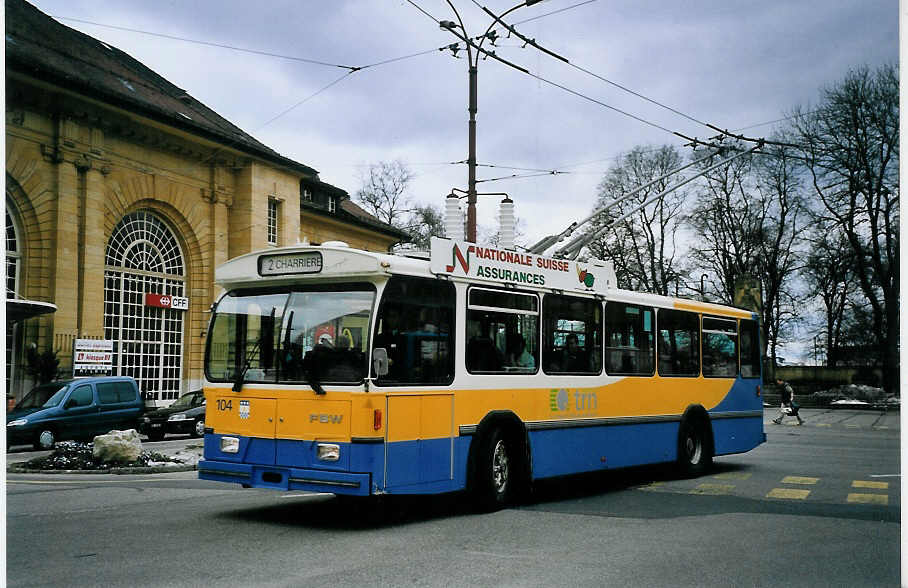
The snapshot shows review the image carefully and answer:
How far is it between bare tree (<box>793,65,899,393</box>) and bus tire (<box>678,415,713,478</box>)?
288cm

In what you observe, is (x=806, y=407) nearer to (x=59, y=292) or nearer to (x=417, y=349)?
(x=59, y=292)

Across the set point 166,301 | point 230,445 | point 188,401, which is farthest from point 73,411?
point 166,301

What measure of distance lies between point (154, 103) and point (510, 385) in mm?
27237

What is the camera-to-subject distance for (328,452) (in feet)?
30.7

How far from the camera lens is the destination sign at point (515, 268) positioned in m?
10.5

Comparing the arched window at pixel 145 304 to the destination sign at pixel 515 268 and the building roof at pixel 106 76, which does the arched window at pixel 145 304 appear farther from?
the destination sign at pixel 515 268

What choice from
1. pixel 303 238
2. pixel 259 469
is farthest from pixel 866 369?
pixel 259 469

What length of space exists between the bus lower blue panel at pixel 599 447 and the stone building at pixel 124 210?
53.8 feet

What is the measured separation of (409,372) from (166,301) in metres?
30.2

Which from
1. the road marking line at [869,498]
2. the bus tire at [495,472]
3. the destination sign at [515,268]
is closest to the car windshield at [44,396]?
the destination sign at [515,268]

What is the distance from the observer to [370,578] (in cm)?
699

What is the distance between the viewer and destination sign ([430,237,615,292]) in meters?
10.5

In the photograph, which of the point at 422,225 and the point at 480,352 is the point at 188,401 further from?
the point at 422,225

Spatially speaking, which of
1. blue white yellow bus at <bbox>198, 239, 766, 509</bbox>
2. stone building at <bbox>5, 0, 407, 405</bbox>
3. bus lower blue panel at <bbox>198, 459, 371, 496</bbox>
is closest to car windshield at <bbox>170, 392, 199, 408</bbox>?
stone building at <bbox>5, 0, 407, 405</bbox>
